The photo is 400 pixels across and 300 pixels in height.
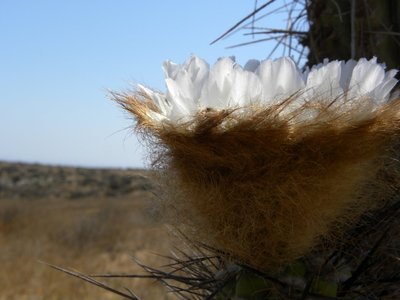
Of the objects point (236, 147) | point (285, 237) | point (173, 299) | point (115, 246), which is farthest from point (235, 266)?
point (115, 246)

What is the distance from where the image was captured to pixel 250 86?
83 cm

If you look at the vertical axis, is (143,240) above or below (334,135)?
below

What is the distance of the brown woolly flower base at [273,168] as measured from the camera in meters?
0.81

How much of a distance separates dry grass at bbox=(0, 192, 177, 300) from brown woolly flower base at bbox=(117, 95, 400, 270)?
5.45 meters

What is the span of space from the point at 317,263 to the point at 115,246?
1102 centimetres

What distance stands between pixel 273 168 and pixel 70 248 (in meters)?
10.7

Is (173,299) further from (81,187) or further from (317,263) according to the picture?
(81,187)

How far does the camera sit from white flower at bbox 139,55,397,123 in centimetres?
82

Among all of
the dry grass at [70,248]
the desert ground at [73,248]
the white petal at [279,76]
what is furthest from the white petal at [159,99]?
the dry grass at [70,248]

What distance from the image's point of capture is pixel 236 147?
2.65ft

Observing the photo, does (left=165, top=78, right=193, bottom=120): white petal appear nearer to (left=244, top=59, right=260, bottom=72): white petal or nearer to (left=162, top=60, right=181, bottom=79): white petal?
(left=162, top=60, right=181, bottom=79): white petal

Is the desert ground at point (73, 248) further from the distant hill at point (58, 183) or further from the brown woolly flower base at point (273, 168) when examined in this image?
the distant hill at point (58, 183)

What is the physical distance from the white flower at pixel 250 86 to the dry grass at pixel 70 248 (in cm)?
551

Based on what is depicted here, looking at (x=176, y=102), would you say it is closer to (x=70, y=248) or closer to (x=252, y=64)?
(x=252, y=64)
